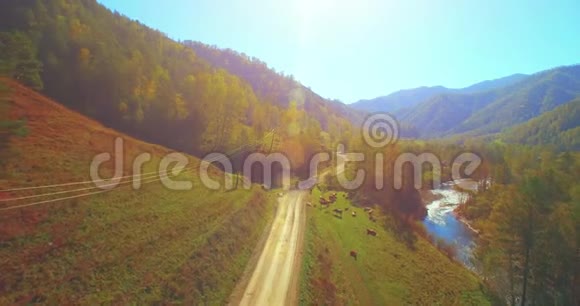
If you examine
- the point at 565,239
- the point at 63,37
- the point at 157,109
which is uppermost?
the point at 63,37

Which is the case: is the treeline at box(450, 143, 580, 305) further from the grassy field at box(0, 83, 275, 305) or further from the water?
Answer: the grassy field at box(0, 83, 275, 305)

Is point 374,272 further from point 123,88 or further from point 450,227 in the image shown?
point 123,88

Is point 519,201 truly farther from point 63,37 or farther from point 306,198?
point 63,37

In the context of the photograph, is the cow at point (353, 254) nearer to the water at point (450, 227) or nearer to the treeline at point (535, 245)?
the treeline at point (535, 245)

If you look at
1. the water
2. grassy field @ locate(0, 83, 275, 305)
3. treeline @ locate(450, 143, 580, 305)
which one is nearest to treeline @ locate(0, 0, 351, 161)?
grassy field @ locate(0, 83, 275, 305)

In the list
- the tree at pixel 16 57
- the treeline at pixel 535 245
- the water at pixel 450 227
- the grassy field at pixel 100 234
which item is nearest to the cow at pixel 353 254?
the grassy field at pixel 100 234

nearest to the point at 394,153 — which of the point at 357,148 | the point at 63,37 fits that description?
Result: the point at 357,148
